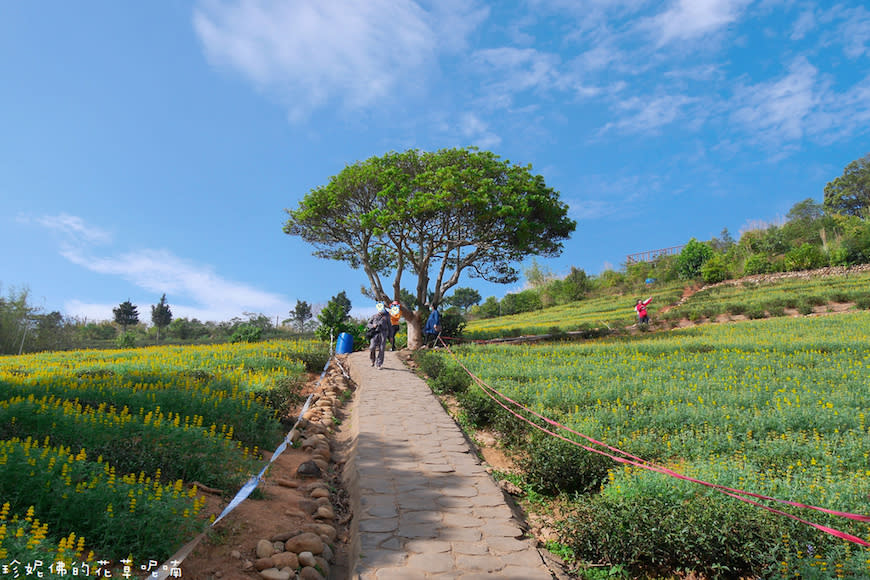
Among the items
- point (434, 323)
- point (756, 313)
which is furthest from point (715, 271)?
point (434, 323)

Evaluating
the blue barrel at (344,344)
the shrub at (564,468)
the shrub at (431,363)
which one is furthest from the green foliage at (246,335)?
the shrub at (564,468)

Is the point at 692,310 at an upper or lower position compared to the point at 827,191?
lower

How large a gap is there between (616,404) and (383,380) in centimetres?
532

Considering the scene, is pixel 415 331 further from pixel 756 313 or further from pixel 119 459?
pixel 756 313

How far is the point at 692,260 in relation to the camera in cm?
4200

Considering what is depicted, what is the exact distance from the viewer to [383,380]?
35.5 ft

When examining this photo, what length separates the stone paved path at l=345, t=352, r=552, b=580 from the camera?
11.1 feet

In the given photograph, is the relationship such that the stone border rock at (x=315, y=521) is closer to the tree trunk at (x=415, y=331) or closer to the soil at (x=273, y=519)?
the soil at (x=273, y=519)

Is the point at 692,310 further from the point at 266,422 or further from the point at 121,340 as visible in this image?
the point at 121,340

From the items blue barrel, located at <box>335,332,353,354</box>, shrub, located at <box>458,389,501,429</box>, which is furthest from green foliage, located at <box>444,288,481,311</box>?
shrub, located at <box>458,389,501,429</box>

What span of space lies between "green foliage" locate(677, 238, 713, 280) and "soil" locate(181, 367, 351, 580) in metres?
42.6

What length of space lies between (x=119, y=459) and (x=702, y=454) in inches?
220

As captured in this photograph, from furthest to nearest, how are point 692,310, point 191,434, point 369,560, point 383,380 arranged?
point 692,310
point 383,380
point 191,434
point 369,560

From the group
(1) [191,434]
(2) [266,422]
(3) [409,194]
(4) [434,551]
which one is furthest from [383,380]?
(3) [409,194]
